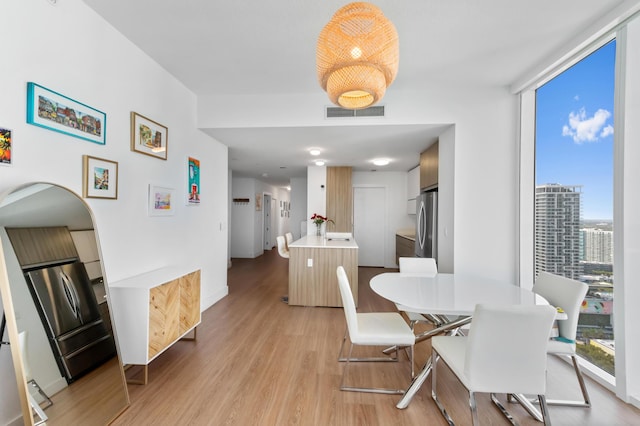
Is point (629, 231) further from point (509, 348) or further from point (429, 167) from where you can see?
point (429, 167)

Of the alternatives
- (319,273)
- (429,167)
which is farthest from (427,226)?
(319,273)

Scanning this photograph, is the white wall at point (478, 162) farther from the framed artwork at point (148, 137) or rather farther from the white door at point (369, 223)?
the white door at point (369, 223)

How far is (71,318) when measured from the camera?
1697 mm

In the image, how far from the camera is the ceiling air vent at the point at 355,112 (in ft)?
10.8

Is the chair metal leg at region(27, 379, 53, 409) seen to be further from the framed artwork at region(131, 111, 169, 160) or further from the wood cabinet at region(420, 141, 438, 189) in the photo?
the wood cabinet at region(420, 141, 438, 189)

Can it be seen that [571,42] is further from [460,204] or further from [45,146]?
[45,146]

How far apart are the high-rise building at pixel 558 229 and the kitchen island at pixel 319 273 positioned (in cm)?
208

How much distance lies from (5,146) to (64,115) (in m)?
0.42

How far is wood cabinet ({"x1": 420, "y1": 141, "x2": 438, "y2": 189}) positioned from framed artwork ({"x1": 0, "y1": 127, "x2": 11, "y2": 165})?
4097 mm

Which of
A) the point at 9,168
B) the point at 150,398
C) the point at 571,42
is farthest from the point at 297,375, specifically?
the point at 571,42

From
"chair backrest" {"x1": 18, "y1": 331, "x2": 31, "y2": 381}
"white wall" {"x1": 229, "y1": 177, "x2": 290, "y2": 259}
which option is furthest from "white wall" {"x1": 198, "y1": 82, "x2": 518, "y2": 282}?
"white wall" {"x1": 229, "y1": 177, "x2": 290, "y2": 259}

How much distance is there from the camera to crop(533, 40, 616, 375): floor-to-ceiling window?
2.14 meters

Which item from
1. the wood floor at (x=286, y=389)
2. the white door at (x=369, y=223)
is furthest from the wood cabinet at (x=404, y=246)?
the wood floor at (x=286, y=389)

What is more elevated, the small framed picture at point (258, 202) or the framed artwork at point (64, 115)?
the framed artwork at point (64, 115)
